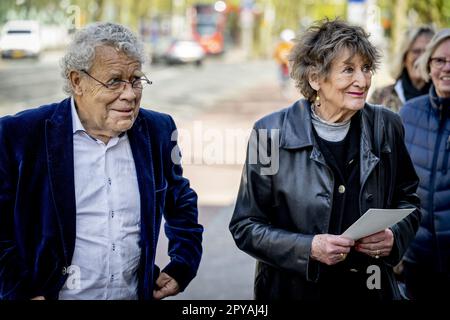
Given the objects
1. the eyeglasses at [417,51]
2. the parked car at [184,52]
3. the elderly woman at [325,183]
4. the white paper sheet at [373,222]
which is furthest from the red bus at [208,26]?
the white paper sheet at [373,222]

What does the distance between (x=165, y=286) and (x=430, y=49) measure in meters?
2.21

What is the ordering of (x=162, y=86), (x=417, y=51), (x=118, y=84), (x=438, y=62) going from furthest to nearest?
(x=162, y=86) < (x=417, y=51) < (x=438, y=62) < (x=118, y=84)

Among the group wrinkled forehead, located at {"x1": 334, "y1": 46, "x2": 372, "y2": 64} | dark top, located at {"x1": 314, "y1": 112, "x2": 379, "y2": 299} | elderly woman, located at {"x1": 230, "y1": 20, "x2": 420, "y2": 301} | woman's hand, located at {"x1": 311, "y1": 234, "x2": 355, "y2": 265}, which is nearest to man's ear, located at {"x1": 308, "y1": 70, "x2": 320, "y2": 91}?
elderly woman, located at {"x1": 230, "y1": 20, "x2": 420, "y2": 301}

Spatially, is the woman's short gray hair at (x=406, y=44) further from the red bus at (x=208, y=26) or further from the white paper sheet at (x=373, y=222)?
the red bus at (x=208, y=26)

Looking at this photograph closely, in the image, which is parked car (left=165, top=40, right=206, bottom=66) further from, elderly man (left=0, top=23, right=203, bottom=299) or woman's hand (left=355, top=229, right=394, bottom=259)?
woman's hand (left=355, top=229, right=394, bottom=259)

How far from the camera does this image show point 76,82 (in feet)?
9.29

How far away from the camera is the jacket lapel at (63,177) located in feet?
8.71

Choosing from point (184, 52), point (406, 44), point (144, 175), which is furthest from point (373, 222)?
point (184, 52)

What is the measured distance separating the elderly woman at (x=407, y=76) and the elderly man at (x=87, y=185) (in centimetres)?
262

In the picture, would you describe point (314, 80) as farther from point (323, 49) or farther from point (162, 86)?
point (162, 86)

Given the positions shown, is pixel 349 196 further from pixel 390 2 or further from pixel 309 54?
pixel 390 2

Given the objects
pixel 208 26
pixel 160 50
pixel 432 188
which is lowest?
pixel 160 50
